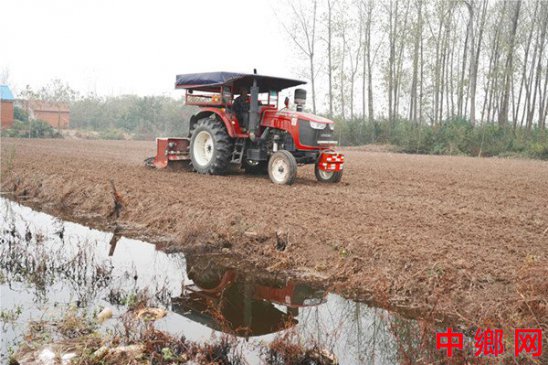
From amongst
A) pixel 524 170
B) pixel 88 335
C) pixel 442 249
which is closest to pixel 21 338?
pixel 88 335

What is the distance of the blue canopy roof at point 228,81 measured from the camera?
10500 mm

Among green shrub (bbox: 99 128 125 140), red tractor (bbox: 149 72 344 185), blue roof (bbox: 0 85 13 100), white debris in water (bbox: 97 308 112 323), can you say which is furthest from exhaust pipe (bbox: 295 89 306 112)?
blue roof (bbox: 0 85 13 100)

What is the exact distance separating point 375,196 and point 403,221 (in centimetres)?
203

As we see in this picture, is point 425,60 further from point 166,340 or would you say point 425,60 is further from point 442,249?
point 166,340

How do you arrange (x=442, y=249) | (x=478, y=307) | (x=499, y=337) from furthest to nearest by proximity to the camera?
(x=442, y=249) < (x=478, y=307) < (x=499, y=337)

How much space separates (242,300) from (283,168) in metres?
5.33

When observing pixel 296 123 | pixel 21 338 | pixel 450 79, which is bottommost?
pixel 21 338

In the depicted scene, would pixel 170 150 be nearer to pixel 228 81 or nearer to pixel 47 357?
pixel 228 81

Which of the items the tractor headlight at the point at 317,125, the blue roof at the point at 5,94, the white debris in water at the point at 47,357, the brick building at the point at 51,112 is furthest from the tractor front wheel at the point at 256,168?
the brick building at the point at 51,112

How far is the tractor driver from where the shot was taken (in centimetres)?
1121

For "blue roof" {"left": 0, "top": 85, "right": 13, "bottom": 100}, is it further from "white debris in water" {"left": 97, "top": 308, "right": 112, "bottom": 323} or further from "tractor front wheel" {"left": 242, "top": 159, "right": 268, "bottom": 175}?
"white debris in water" {"left": 97, "top": 308, "right": 112, "bottom": 323}

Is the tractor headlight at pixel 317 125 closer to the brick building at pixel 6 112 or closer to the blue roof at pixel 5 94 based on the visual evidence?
the brick building at pixel 6 112

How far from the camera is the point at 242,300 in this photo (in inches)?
208

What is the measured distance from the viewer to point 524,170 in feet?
49.6
